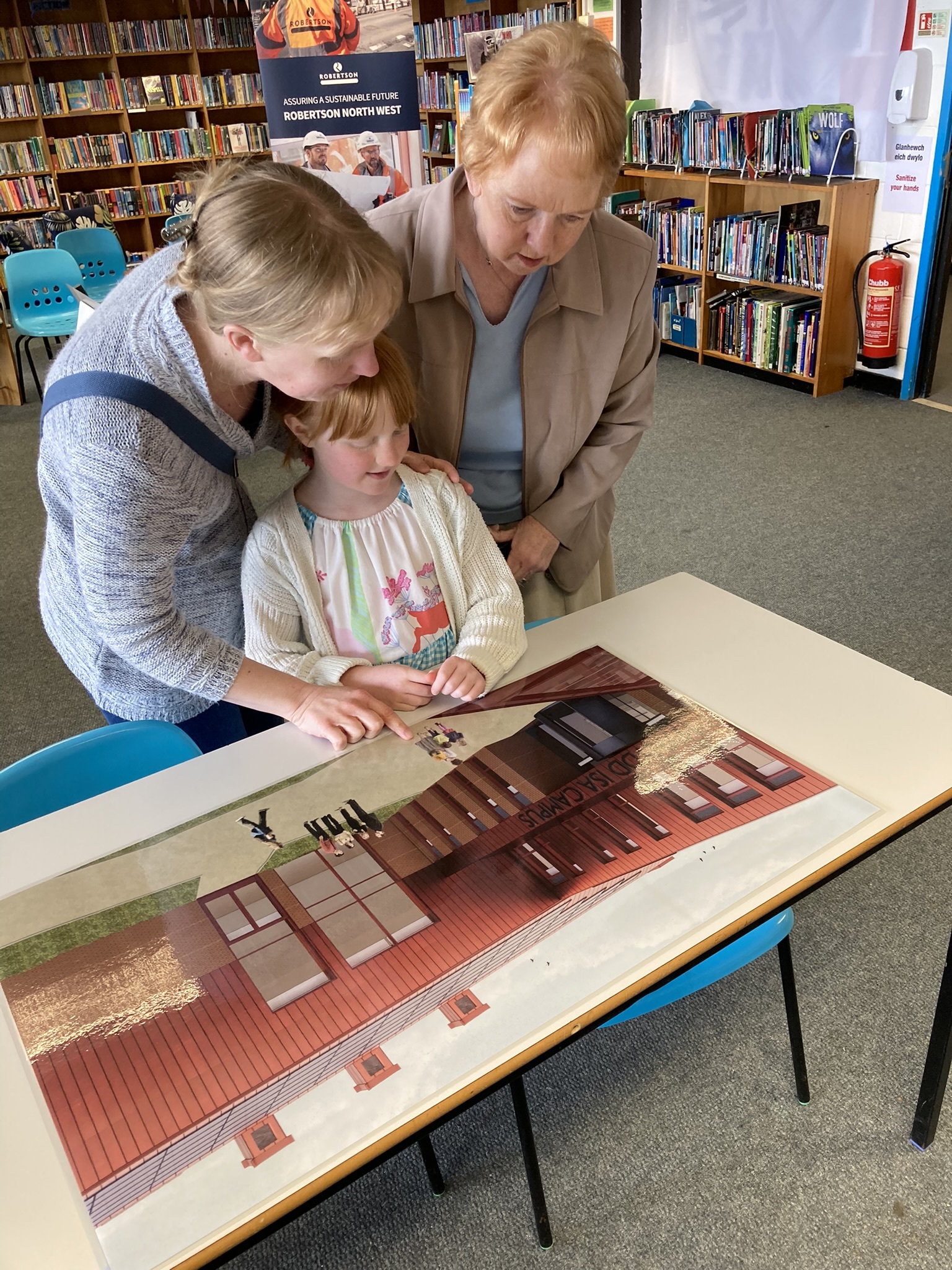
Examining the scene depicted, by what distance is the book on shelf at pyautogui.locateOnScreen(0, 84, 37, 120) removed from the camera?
696cm

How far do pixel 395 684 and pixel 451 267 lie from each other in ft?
2.03

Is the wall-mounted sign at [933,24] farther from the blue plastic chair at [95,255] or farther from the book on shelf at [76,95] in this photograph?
the book on shelf at [76,95]

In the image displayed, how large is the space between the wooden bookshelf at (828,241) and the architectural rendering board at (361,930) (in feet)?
12.5

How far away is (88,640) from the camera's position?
1.37 meters

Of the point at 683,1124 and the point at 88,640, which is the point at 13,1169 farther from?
the point at 683,1124

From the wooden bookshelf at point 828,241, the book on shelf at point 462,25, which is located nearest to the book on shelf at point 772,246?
the wooden bookshelf at point 828,241

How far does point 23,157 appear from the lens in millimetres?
7168

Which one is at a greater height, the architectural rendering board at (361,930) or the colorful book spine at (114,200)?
the colorful book spine at (114,200)

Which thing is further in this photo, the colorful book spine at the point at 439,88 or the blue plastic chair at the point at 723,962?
the colorful book spine at the point at 439,88

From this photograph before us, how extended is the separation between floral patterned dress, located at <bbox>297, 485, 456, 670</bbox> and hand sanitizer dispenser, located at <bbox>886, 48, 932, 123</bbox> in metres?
3.78

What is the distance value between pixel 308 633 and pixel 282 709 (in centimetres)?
17

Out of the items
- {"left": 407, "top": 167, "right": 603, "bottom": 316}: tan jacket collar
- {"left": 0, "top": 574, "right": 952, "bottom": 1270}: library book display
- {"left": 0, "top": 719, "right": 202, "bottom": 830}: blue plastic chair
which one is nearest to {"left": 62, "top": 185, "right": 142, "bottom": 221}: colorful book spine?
{"left": 407, "top": 167, "right": 603, "bottom": 316}: tan jacket collar

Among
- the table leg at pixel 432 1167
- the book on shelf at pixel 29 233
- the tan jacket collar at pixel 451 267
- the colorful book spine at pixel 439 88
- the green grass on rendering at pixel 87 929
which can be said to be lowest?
the table leg at pixel 432 1167

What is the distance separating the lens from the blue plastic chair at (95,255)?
5.78 m
